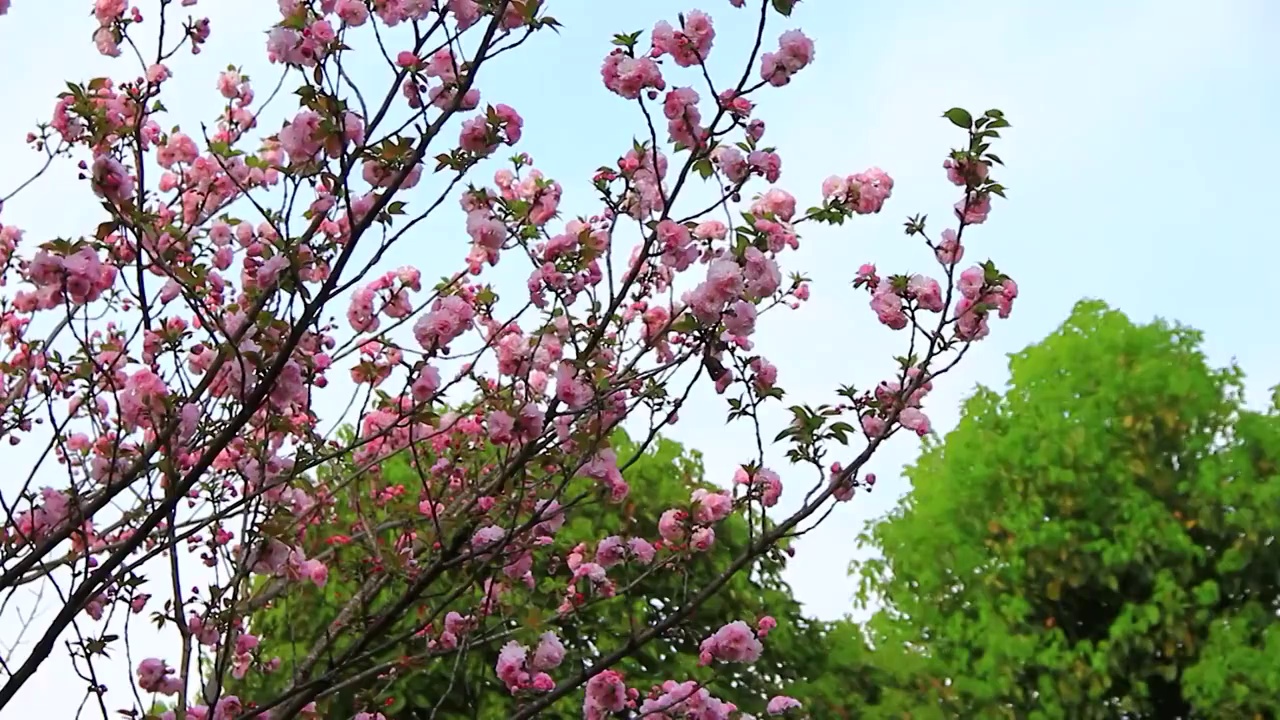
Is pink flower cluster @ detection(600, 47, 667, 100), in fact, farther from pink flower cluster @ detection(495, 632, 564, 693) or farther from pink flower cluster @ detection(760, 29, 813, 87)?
pink flower cluster @ detection(495, 632, 564, 693)

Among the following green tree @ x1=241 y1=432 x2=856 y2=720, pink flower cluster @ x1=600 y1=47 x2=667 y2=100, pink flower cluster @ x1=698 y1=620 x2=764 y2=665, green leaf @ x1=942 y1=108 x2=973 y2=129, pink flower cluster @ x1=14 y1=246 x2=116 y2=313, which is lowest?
pink flower cluster @ x1=698 y1=620 x2=764 y2=665

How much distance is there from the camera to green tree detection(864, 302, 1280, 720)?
13.5 metres

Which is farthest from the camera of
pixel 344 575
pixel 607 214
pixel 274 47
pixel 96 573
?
pixel 344 575

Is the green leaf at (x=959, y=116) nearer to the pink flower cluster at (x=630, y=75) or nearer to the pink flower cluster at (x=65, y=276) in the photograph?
the pink flower cluster at (x=630, y=75)

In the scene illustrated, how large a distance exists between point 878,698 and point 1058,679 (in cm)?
182

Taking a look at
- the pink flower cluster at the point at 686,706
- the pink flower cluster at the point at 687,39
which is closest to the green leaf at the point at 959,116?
the pink flower cluster at the point at 687,39

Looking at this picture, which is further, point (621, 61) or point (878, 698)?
point (878, 698)

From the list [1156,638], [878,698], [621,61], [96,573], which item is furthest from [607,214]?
[1156,638]

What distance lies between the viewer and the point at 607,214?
5.05 meters

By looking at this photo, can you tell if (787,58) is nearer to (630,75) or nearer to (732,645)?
(630,75)

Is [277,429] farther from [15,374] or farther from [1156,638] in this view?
[1156,638]

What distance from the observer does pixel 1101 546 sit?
13719 mm

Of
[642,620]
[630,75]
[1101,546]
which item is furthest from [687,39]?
[1101,546]

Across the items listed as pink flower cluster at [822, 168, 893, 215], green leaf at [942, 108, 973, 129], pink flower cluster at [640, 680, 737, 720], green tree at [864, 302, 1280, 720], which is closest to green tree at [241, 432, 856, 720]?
green tree at [864, 302, 1280, 720]
